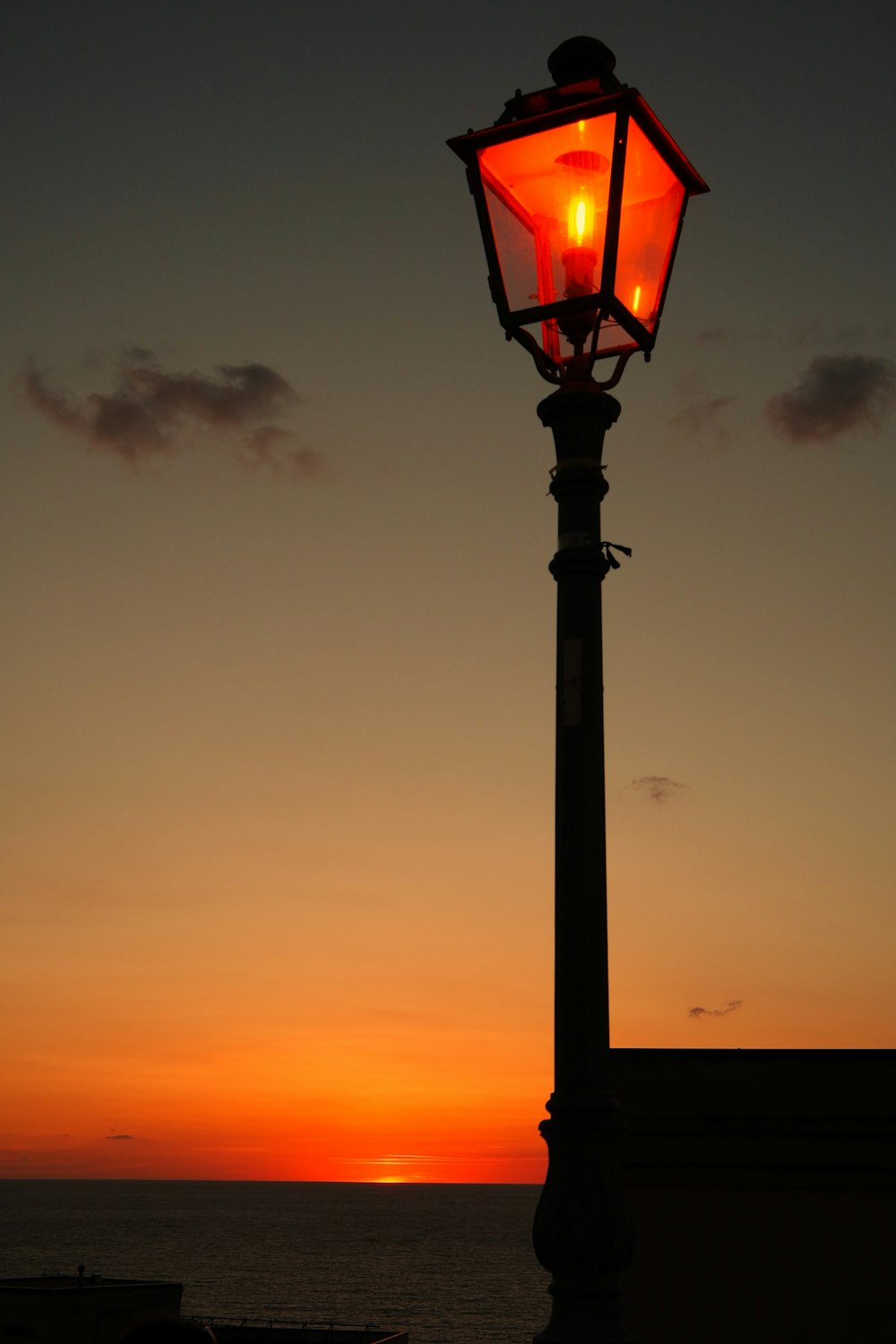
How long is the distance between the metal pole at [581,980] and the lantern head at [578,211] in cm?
46

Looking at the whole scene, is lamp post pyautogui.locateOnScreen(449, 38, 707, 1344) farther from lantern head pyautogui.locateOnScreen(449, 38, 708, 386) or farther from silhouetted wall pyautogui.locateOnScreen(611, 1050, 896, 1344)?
silhouetted wall pyautogui.locateOnScreen(611, 1050, 896, 1344)

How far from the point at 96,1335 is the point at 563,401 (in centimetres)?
4531

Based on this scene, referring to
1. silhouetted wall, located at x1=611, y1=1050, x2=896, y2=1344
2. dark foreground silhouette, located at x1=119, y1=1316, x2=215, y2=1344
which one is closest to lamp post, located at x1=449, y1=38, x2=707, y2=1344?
dark foreground silhouette, located at x1=119, y1=1316, x2=215, y2=1344

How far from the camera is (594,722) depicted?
4711 mm

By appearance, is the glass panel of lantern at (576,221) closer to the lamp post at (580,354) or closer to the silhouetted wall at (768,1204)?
the lamp post at (580,354)

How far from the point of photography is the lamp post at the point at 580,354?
4289 mm

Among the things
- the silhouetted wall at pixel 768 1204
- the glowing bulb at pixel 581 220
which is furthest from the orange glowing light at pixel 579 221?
the silhouetted wall at pixel 768 1204

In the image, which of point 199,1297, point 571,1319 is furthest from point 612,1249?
point 199,1297

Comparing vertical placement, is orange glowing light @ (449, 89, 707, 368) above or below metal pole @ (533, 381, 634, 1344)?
above

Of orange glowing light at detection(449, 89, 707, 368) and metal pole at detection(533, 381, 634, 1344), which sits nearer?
metal pole at detection(533, 381, 634, 1344)

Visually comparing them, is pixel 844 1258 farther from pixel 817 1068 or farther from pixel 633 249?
pixel 633 249

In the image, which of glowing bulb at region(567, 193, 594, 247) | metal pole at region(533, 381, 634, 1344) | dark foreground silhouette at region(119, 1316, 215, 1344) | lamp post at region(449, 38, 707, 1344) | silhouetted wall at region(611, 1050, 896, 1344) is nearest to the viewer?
dark foreground silhouette at region(119, 1316, 215, 1344)

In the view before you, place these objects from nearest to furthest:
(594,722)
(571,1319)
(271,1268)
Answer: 1. (571,1319)
2. (594,722)
3. (271,1268)

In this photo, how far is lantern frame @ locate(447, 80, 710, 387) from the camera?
4.98 metres
